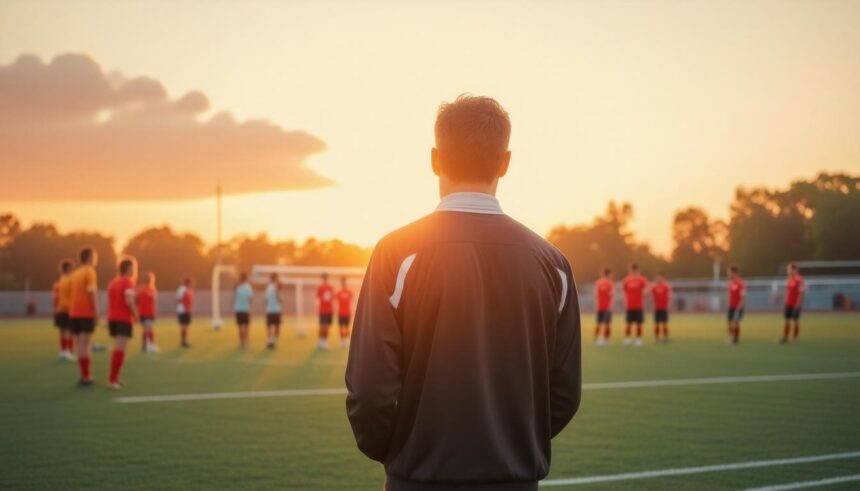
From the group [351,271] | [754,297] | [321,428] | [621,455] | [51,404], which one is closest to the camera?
[621,455]

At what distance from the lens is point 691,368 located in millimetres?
15961

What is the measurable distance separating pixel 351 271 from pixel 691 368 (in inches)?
673

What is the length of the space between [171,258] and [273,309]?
64.9 metres

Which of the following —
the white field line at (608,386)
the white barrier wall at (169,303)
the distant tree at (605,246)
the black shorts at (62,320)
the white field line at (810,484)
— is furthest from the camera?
the distant tree at (605,246)

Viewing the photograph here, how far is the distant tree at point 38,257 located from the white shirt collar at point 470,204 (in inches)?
2658

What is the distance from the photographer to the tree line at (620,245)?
218ft

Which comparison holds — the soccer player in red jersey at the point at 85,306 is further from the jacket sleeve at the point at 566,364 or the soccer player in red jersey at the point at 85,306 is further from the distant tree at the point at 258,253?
the distant tree at the point at 258,253

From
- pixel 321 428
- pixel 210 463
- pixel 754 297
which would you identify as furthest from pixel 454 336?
pixel 754 297

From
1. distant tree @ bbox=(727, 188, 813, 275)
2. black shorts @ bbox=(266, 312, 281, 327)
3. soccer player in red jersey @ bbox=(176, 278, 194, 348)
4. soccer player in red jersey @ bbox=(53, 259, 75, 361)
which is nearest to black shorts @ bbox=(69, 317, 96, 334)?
soccer player in red jersey @ bbox=(53, 259, 75, 361)

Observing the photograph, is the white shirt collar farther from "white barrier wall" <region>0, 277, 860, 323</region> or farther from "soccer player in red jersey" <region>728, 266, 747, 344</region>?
"white barrier wall" <region>0, 277, 860, 323</region>

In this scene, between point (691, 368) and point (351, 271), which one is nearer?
point (691, 368)

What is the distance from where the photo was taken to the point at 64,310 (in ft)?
57.5

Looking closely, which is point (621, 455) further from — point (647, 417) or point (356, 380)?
point (356, 380)

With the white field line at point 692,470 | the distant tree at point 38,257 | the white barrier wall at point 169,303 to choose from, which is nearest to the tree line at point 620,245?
the distant tree at point 38,257
